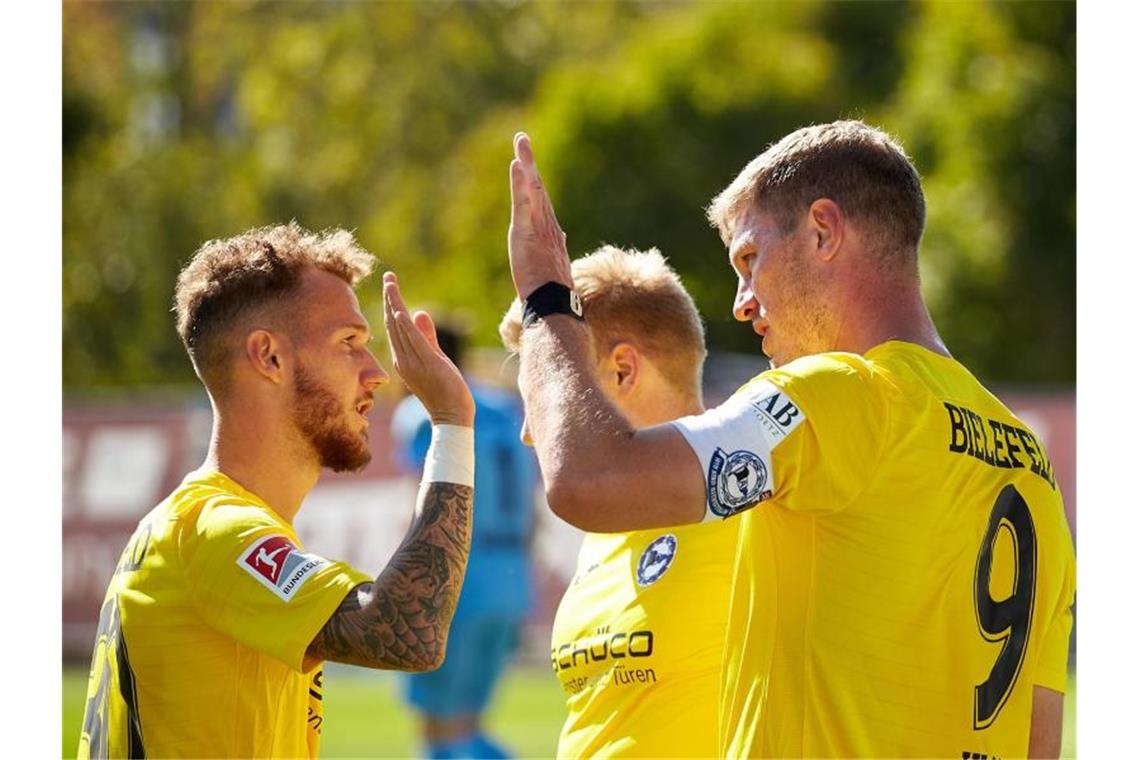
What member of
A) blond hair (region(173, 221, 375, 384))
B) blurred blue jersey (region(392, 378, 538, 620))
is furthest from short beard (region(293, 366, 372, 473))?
blurred blue jersey (region(392, 378, 538, 620))

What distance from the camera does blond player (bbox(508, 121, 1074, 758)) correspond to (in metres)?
2.84

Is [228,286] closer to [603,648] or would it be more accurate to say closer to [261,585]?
[261,585]

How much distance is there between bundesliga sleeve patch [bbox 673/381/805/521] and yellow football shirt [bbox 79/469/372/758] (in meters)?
0.92

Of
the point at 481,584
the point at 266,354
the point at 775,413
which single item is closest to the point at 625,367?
the point at 266,354

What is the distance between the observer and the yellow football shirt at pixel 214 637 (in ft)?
10.9

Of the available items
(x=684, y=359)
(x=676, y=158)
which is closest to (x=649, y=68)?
(x=676, y=158)

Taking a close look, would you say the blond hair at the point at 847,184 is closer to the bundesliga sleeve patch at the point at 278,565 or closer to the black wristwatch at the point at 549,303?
the black wristwatch at the point at 549,303

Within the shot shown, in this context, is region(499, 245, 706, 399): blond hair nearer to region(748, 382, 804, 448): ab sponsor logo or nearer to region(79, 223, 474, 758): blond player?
region(79, 223, 474, 758): blond player

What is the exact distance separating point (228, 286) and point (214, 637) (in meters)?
0.89

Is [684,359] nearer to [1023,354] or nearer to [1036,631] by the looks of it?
[1036,631]

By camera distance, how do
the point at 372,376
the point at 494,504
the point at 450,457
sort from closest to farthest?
the point at 450,457, the point at 372,376, the point at 494,504

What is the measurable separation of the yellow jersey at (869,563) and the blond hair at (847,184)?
10.1 inches

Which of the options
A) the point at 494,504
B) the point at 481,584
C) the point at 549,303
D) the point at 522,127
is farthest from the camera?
the point at 522,127

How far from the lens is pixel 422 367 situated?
359 cm
